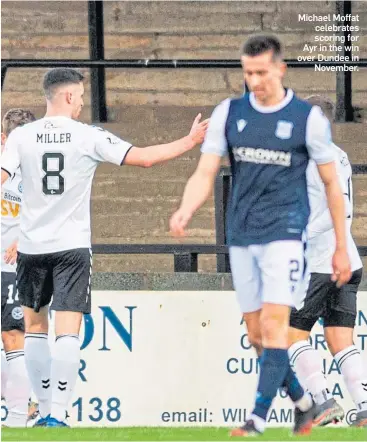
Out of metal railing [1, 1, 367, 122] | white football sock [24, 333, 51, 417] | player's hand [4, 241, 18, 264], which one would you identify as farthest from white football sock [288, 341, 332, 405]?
metal railing [1, 1, 367, 122]

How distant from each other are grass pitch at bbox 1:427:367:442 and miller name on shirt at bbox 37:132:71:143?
161 centimetres

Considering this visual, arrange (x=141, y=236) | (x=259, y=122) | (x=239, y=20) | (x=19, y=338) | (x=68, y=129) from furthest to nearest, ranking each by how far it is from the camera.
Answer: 1. (x=239, y=20)
2. (x=141, y=236)
3. (x=19, y=338)
4. (x=68, y=129)
5. (x=259, y=122)

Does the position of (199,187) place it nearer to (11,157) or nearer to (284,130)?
(284,130)

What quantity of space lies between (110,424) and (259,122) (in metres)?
3.98

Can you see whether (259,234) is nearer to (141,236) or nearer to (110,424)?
(110,424)

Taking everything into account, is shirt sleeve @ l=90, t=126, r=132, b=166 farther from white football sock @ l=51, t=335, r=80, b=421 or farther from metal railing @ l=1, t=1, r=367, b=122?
metal railing @ l=1, t=1, r=367, b=122

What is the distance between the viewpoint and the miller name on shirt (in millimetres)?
9148

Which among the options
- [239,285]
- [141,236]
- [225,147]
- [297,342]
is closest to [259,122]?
[225,147]

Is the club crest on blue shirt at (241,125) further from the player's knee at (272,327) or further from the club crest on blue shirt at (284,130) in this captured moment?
the player's knee at (272,327)

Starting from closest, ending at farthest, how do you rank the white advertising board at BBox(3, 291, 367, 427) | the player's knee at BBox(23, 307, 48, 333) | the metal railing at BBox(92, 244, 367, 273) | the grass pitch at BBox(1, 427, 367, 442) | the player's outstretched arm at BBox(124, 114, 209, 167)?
the grass pitch at BBox(1, 427, 367, 442) < the player's outstretched arm at BBox(124, 114, 209, 167) < the player's knee at BBox(23, 307, 48, 333) < the white advertising board at BBox(3, 291, 367, 427) < the metal railing at BBox(92, 244, 367, 273)

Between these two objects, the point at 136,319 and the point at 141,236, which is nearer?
the point at 136,319

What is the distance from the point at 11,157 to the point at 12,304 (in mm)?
1904

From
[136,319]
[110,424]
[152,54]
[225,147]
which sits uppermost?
[152,54]

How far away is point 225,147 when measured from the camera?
26.1ft
